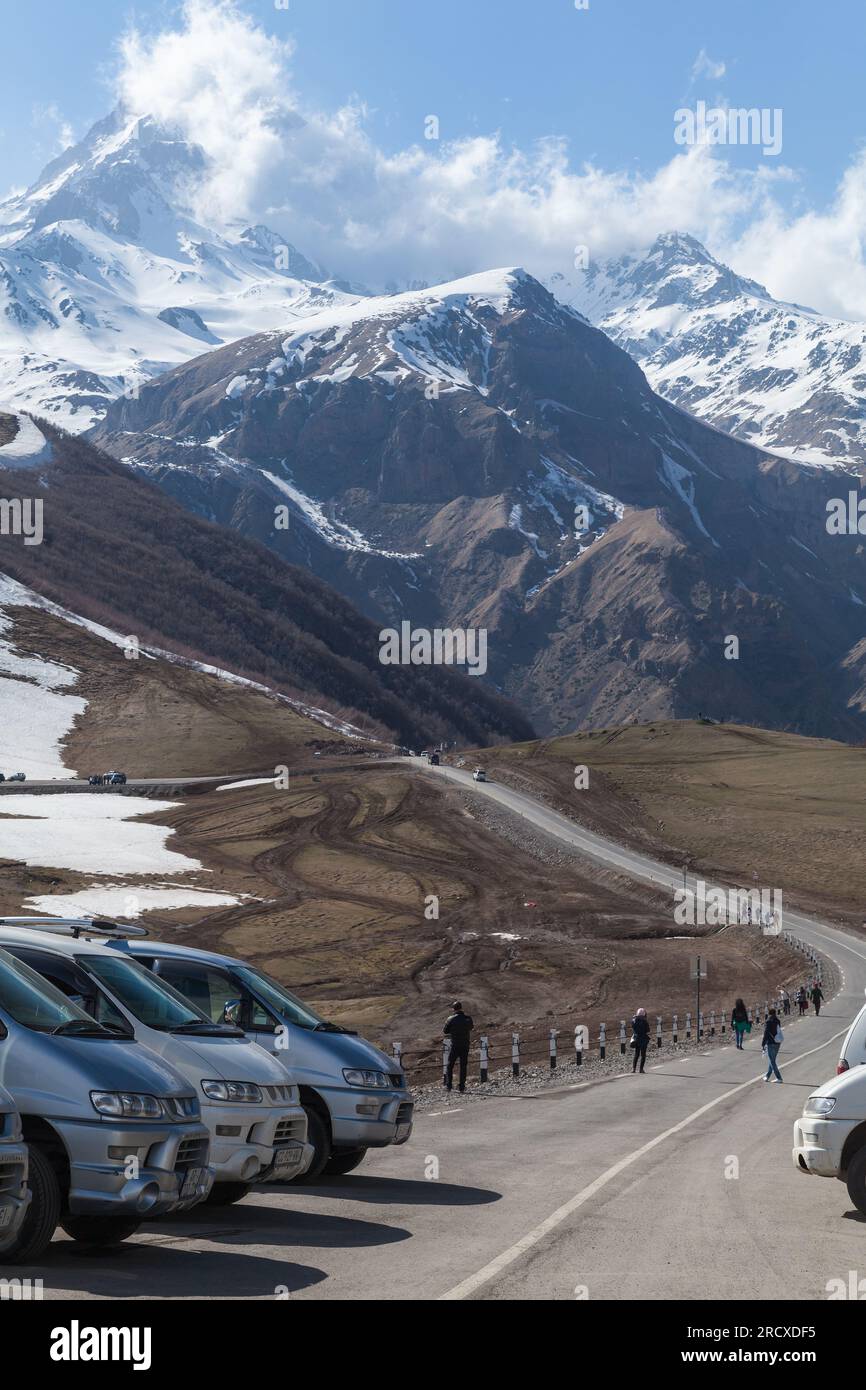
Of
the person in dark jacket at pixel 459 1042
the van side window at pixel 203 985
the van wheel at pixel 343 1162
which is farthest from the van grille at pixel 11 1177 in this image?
the person in dark jacket at pixel 459 1042

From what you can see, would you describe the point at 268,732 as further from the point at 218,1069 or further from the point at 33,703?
the point at 218,1069

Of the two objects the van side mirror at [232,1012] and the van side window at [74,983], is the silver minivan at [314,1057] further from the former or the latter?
the van side window at [74,983]

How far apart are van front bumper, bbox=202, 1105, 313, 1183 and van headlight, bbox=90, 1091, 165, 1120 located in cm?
179

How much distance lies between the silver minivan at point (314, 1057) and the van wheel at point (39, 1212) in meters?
4.76

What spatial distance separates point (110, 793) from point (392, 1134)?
333 feet

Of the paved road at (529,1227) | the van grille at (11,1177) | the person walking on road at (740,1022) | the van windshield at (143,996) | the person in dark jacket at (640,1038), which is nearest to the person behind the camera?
the van grille at (11,1177)

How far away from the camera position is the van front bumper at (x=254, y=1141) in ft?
44.2

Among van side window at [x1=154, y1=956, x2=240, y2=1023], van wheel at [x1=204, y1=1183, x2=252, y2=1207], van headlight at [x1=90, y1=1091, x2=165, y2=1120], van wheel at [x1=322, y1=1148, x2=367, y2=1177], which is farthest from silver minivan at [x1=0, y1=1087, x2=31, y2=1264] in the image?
van wheel at [x1=322, y1=1148, x2=367, y2=1177]

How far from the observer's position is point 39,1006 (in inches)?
475

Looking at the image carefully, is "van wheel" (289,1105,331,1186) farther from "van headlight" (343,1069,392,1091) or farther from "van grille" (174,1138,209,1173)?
"van grille" (174,1138,209,1173)

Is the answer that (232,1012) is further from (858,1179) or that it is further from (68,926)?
(858,1179)

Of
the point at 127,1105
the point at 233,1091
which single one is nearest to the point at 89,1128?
the point at 127,1105

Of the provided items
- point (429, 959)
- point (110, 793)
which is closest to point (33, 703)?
point (110, 793)

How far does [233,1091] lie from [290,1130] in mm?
860
